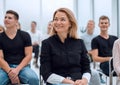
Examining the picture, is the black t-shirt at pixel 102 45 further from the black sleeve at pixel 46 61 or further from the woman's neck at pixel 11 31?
the black sleeve at pixel 46 61

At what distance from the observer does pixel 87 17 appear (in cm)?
952

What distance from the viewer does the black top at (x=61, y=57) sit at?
231 centimetres

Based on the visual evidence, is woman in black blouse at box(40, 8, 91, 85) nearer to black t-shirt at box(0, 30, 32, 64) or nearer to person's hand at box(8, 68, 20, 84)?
person's hand at box(8, 68, 20, 84)

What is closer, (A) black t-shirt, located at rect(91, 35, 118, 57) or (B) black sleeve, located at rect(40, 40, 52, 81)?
(B) black sleeve, located at rect(40, 40, 52, 81)

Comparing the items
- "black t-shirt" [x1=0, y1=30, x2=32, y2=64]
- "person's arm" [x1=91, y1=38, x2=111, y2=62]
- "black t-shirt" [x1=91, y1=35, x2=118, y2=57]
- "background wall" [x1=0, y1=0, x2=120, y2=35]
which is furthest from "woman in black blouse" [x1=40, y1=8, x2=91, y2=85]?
"background wall" [x1=0, y1=0, x2=120, y2=35]

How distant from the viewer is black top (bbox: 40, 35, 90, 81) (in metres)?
2.31

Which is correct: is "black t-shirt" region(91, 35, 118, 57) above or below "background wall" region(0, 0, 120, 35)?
below

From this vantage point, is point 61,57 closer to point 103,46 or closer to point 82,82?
point 82,82

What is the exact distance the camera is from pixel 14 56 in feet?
10.1

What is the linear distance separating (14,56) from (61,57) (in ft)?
3.04

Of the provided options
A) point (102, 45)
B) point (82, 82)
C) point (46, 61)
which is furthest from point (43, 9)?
point (82, 82)

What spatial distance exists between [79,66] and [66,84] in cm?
Result: 27

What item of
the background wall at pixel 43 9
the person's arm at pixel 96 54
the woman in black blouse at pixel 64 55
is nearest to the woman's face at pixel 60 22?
the woman in black blouse at pixel 64 55

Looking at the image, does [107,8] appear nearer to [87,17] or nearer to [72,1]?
[87,17]
